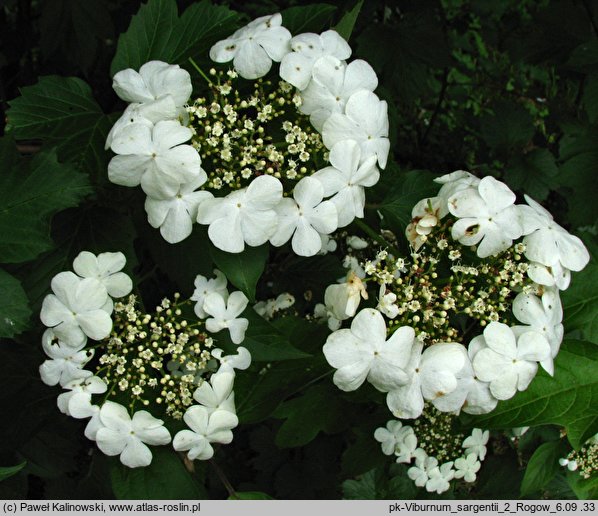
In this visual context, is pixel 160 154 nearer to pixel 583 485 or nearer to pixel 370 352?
pixel 370 352

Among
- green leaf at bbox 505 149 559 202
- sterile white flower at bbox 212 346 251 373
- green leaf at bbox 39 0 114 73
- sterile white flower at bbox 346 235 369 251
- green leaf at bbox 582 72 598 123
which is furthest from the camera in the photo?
green leaf at bbox 505 149 559 202

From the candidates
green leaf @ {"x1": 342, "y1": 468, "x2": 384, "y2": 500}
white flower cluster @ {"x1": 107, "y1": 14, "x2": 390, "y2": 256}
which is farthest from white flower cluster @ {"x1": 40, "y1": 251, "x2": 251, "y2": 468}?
green leaf @ {"x1": 342, "y1": 468, "x2": 384, "y2": 500}

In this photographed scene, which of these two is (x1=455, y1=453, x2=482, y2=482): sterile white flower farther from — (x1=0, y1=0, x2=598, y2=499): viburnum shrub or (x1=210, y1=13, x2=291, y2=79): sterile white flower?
(x1=210, y1=13, x2=291, y2=79): sterile white flower

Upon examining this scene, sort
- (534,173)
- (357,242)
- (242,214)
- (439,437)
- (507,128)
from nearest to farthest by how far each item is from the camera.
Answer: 1. (242,214)
2. (357,242)
3. (439,437)
4. (534,173)
5. (507,128)

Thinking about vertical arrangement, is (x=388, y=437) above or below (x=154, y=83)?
below

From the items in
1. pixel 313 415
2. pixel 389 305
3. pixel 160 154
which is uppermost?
pixel 160 154

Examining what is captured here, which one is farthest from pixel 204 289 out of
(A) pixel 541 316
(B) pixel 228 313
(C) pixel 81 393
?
(A) pixel 541 316

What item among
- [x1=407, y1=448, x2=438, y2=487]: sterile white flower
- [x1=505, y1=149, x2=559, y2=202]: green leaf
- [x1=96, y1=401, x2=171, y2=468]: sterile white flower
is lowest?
[x1=407, y1=448, x2=438, y2=487]: sterile white flower
